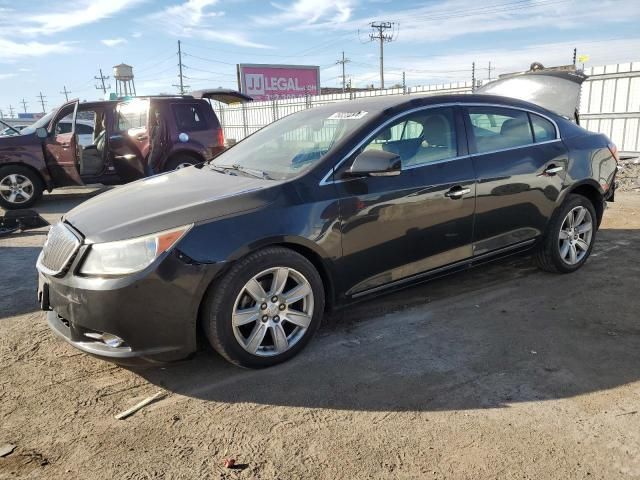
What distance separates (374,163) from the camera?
3.29 meters

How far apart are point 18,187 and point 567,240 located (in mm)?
8800

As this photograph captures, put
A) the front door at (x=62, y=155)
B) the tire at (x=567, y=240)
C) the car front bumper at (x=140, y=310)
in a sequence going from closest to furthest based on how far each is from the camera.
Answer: the car front bumper at (x=140, y=310) < the tire at (x=567, y=240) < the front door at (x=62, y=155)

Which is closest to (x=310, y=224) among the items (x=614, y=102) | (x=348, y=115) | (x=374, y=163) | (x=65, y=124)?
(x=374, y=163)

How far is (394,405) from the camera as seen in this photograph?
2791mm

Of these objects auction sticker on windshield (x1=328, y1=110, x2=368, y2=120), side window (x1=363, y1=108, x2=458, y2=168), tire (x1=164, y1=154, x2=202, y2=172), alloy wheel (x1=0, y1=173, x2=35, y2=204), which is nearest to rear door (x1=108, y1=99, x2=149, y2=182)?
tire (x1=164, y1=154, x2=202, y2=172)

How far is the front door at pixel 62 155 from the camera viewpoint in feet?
29.8

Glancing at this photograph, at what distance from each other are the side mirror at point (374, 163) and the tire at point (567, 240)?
2.01 metres

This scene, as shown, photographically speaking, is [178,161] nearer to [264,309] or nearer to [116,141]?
[116,141]

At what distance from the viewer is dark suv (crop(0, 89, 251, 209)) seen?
9.07 metres

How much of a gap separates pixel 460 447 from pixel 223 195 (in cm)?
190

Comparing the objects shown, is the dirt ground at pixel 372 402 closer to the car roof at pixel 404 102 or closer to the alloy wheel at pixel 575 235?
the alloy wheel at pixel 575 235

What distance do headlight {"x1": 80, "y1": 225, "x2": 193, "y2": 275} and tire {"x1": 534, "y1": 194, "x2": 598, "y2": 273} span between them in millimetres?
3315

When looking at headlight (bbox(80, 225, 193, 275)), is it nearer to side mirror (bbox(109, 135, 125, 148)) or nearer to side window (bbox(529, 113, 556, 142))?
side window (bbox(529, 113, 556, 142))

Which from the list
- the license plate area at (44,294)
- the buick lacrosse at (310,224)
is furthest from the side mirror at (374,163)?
the license plate area at (44,294)
